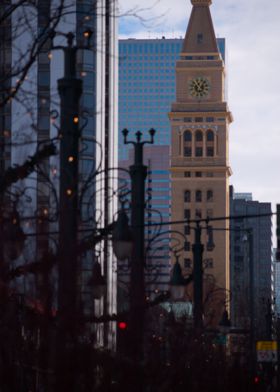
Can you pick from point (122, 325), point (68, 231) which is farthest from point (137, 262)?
point (68, 231)

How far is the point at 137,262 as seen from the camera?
28328 mm

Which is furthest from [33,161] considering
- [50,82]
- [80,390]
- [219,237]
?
[219,237]

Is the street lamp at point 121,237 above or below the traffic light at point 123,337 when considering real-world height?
above

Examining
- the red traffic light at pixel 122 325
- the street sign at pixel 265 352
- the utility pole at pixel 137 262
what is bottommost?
the street sign at pixel 265 352

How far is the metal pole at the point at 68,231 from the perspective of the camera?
61.0 feet

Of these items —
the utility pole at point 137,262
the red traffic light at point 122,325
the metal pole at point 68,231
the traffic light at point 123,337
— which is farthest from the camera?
the red traffic light at point 122,325

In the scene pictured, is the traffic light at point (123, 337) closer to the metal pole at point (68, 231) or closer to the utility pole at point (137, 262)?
the utility pole at point (137, 262)

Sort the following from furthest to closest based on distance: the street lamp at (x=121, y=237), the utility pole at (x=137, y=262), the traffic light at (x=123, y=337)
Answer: the traffic light at (x=123, y=337)
the utility pole at (x=137, y=262)
the street lamp at (x=121, y=237)

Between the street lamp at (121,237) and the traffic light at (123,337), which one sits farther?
the traffic light at (123,337)

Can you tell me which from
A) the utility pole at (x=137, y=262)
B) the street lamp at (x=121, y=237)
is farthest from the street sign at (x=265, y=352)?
the street lamp at (x=121, y=237)

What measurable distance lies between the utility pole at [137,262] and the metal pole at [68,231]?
220 inches

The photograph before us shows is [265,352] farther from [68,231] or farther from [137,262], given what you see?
[68,231]

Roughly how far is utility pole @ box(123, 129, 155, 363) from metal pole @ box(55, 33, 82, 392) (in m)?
5.60

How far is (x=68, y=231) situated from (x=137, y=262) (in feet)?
28.1
